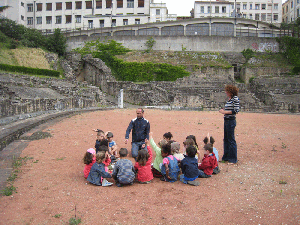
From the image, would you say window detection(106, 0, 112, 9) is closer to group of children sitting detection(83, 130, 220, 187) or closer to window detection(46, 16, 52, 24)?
window detection(46, 16, 52, 24)

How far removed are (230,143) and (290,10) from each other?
6130cm

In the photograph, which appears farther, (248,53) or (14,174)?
Result: (248,53)

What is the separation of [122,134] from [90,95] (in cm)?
1728

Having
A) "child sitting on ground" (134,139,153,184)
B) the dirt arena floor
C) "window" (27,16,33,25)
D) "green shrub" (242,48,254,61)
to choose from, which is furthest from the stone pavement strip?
"window" (27,16,33,25)

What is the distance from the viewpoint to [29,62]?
1305 inches

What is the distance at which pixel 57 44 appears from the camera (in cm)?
4053

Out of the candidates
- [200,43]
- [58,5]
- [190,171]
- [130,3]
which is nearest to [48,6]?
[58,5]

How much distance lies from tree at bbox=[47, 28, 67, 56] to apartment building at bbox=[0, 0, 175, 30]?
30.3 ft

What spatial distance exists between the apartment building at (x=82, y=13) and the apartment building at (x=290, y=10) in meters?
28.3

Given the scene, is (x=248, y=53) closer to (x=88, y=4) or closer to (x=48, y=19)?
(x=88, y=4)

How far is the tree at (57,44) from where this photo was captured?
4003cm

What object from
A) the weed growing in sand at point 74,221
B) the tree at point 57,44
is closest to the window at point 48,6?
the tree at point 57,44

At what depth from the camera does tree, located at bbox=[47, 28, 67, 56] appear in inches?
1576

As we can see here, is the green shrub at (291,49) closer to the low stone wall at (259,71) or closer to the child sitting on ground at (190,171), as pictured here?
the low stone wall at (259,71)
